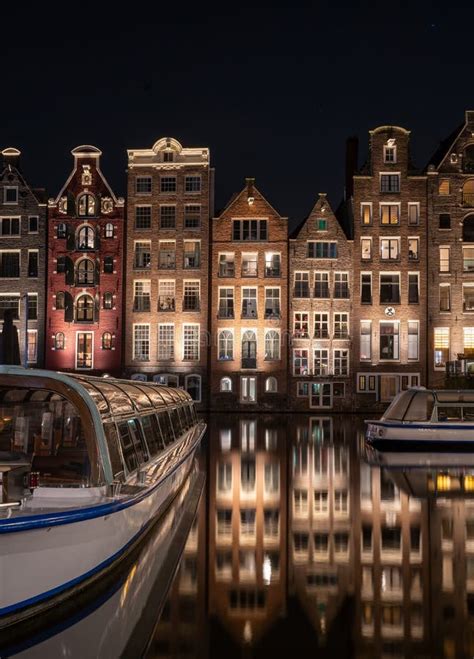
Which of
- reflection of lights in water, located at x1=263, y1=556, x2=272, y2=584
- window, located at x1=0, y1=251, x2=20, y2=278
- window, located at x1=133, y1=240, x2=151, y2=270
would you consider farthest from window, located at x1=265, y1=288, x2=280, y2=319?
reflection of lights in water, located at x1=263, y1=556, x2=272, y2=584

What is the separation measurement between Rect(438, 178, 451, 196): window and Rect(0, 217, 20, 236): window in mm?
32762

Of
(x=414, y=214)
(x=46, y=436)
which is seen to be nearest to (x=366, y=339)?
(x=414, y=214)

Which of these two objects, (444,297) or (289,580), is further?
(444,297)

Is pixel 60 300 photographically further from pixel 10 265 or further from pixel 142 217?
pixel 142 217

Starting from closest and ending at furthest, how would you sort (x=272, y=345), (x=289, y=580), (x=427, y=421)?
(x=289, y=580), (x=427, y=421), (x=272, y=345)

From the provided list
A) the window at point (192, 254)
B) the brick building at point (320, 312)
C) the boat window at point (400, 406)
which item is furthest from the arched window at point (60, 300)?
the boat window at point (400, 406)

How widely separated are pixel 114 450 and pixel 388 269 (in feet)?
164

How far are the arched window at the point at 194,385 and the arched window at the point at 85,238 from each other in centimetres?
1265

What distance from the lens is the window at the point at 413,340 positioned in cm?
5778

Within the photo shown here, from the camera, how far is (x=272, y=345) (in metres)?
58.5

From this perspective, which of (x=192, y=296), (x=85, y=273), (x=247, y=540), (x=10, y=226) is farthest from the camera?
(x=10, y=226)

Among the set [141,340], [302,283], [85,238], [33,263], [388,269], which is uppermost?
[85,238]

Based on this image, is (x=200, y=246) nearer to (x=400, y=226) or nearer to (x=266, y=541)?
(x=400, y=226)

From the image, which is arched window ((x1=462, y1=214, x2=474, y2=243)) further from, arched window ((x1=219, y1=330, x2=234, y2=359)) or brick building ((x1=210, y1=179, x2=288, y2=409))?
arched window ((x1=219, y1=330, x2=234, y2=359))
